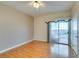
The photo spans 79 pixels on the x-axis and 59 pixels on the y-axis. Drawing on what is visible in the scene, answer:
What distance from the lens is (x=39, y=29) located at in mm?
7672

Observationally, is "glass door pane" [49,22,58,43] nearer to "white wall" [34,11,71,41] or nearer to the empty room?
the empty room

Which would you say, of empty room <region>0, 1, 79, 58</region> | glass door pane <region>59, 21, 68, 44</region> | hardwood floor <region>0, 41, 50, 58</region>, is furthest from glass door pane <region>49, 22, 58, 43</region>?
hardwood floor <region>0, 41, 50, 58</region>

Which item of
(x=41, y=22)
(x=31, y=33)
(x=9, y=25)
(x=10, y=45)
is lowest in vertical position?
(x=10, y=45)

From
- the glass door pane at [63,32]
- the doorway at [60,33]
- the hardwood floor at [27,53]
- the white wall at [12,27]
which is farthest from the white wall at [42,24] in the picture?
the hardwood floor at [27,53]

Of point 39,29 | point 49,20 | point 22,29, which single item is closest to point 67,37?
point 49,20

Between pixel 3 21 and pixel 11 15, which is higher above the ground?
pixel 11 15

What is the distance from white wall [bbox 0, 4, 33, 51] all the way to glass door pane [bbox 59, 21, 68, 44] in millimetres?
2454

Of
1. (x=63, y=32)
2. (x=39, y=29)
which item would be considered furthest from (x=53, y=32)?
(x=39, y=29)

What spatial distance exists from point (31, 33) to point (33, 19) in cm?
124

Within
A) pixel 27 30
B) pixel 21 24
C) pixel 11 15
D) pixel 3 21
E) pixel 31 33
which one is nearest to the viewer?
pixel 3 21

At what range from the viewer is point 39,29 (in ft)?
25.2

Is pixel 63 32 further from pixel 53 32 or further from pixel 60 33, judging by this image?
pixel 53 32

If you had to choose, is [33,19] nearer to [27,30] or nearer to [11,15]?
[27,30]

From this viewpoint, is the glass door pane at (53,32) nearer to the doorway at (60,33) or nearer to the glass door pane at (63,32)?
the doorway at (60,33)
